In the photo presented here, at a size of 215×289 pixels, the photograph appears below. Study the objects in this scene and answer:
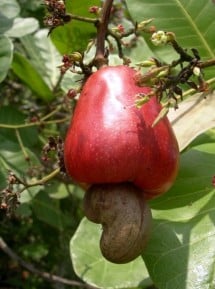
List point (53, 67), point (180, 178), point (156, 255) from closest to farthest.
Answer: point (156, 255)
point (180, 178)
point (53, 67)

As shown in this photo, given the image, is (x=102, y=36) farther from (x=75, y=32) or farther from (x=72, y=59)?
(x=75, y=32)

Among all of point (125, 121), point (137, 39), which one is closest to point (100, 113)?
point (125, 121)

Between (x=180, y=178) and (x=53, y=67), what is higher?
(x=180, y=178)

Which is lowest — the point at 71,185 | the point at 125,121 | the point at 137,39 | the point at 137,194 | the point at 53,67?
the point at 71,185

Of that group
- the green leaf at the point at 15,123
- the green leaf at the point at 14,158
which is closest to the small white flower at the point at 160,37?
the green leaf at the point at 14,158

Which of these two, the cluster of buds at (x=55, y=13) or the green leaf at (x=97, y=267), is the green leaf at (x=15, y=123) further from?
the cluster of buds at (x=55, y=13)

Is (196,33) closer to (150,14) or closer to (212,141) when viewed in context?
(150,14)
